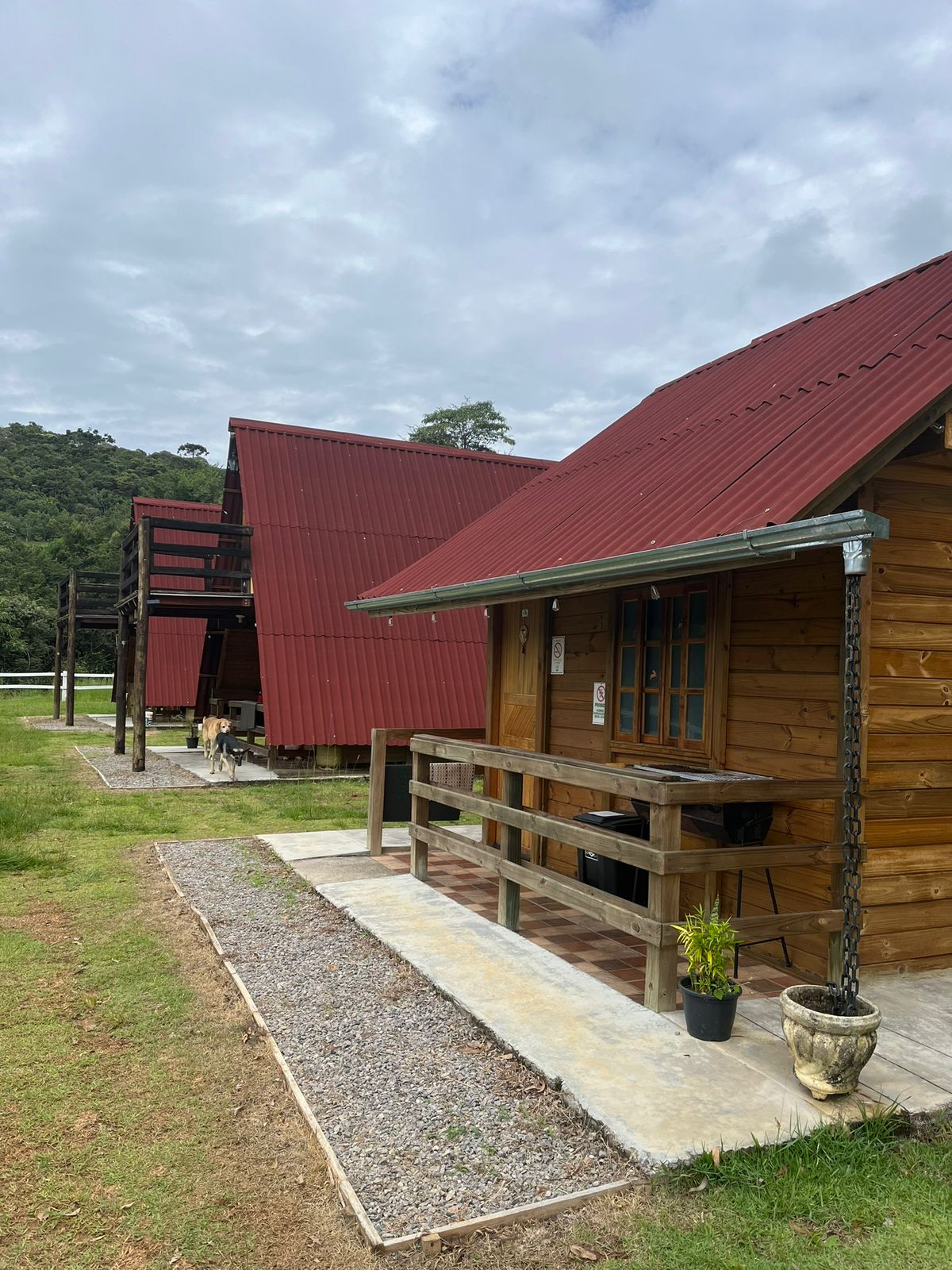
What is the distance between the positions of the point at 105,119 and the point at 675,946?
18485mm

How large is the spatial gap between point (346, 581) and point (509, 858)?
11112mm

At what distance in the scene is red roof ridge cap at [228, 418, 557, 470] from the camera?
1730cm

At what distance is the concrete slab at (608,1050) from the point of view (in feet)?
10.6

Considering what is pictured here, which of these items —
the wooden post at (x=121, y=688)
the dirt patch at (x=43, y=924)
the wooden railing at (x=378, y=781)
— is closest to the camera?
the dirt patch at (x=43, y=924)

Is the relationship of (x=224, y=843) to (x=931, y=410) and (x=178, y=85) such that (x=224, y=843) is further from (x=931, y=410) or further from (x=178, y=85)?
(x=178, y=85)

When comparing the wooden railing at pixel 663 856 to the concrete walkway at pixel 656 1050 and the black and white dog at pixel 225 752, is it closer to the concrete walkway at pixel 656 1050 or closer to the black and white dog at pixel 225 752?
the concrete walkway at pixel 656 1050

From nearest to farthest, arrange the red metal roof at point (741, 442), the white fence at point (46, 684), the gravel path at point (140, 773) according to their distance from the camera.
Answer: the red metal roof at point (741, 442) → the gravel path at point (140, 773) → the white fence at point (46, 684)

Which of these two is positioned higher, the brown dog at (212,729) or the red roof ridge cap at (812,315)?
the red roof ridge cap at (812,315)

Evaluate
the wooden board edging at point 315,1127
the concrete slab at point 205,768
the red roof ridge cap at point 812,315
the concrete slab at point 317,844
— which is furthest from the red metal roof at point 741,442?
the concrete slab at point 205,768

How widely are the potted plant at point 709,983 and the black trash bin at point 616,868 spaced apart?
5.16 ft

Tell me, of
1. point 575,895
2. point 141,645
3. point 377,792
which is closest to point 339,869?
point 377,792

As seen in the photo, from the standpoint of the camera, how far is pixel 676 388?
899 cm

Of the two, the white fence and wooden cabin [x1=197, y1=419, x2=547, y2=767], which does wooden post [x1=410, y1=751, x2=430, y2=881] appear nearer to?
wooden cabin [x1=197, y1=419, x2=547, y2=767]

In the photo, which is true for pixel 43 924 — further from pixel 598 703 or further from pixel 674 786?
pixel 674 786
